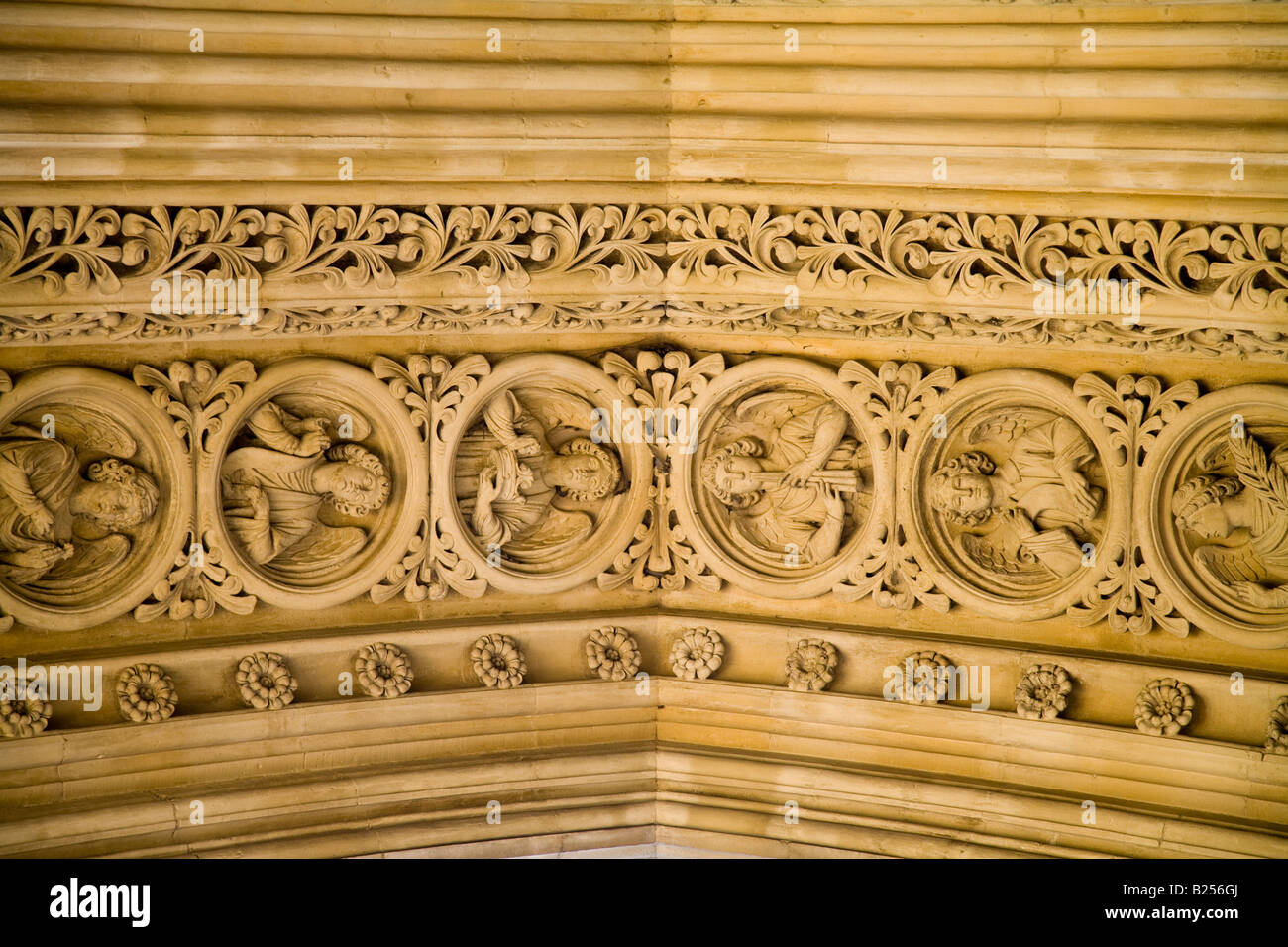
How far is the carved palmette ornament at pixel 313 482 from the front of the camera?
16.7 ft

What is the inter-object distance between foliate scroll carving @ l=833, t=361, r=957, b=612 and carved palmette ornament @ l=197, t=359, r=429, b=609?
1.40m

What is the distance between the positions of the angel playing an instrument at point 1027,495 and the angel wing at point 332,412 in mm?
1815

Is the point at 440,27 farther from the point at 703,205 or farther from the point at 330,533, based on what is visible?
the point at 330,533

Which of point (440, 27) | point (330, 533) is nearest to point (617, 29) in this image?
point (440, 27)

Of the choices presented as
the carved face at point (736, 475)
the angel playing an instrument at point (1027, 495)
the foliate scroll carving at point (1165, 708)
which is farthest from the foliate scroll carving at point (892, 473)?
the foliate scroll carving at point (1165, 708)

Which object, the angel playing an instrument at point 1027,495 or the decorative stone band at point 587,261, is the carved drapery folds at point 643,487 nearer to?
the angel playing an instrument at point 1027,495

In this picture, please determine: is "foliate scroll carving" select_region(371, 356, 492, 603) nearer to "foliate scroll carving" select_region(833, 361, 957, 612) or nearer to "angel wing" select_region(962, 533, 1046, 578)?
"foliate scroll carving" select_region(833, 361, 957, 612)

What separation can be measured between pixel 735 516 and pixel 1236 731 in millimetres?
1669

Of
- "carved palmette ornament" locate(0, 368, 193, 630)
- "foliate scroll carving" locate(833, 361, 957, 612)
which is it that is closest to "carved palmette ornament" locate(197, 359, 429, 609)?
"carved palmette ornament" locate(0, 368, 193, 630)

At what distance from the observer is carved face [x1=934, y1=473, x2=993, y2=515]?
514cm

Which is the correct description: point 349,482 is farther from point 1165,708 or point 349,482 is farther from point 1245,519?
point 1245,519

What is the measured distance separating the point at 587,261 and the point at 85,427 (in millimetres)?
1592

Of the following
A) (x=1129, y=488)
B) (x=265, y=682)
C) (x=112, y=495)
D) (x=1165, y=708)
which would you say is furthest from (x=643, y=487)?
(x=1165, y=708)

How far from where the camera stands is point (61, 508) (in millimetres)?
4926
